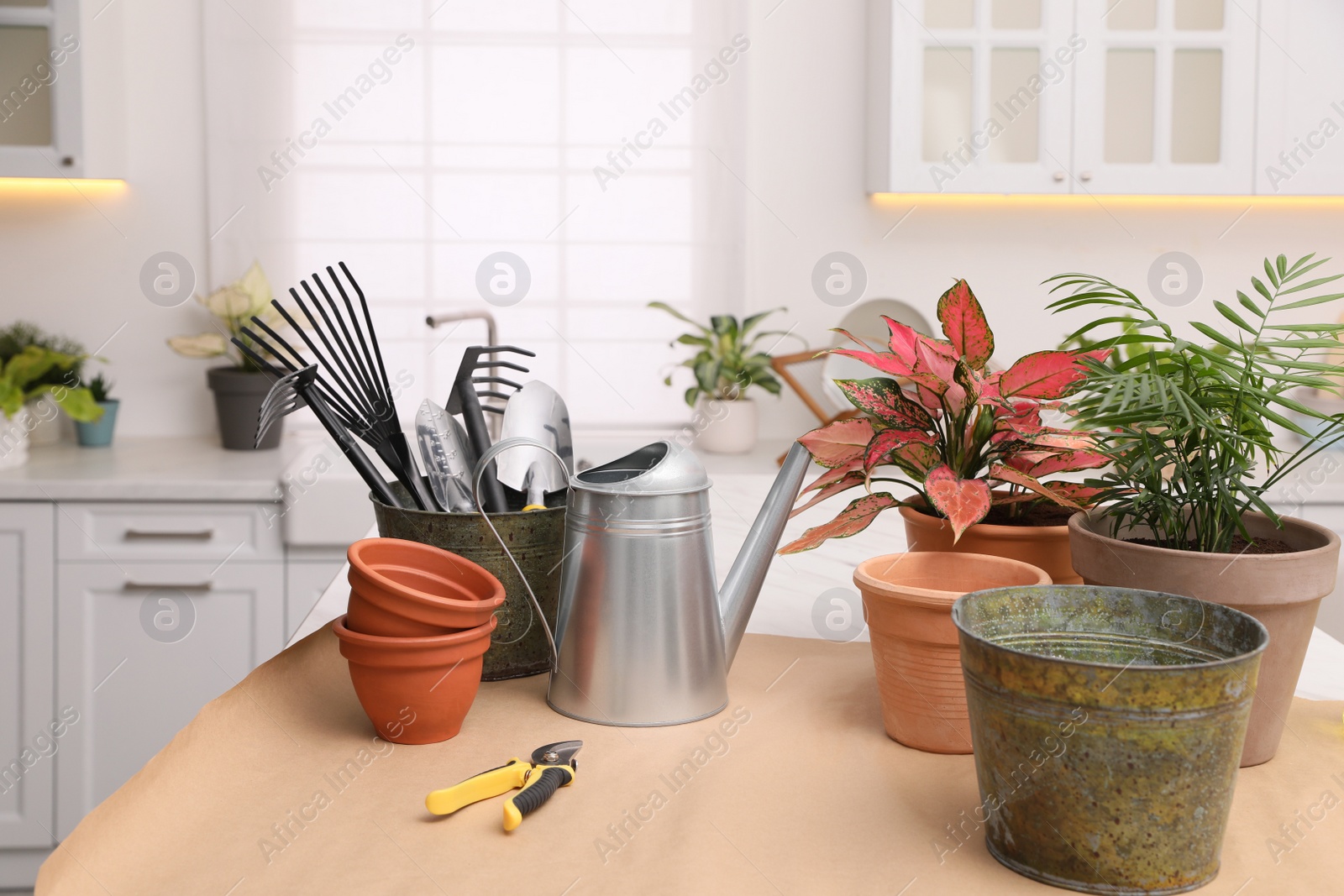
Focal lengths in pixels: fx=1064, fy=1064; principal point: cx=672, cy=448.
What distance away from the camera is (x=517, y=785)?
67 cm

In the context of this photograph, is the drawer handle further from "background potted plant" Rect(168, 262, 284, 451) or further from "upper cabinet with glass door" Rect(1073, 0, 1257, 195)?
"upper cabinet with glass door" Rect(1073, 0, 1257, 195)

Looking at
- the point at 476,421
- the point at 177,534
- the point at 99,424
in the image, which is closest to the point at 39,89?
the point at 99,424

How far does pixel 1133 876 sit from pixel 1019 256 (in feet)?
7.81

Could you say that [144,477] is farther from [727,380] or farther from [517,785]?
[517,785]

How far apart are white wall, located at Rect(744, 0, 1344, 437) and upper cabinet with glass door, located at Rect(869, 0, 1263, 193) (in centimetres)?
28

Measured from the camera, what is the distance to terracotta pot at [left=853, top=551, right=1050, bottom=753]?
703 millimetres

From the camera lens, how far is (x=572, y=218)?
2.69 metres

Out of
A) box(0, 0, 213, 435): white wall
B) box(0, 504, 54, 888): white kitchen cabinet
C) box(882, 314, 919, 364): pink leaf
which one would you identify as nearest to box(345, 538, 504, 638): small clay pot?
box(882, 314, 919, 364): pink leaf

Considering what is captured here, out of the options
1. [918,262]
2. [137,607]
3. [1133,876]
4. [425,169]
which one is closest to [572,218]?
[425,169]

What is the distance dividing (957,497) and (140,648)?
1.99 metres

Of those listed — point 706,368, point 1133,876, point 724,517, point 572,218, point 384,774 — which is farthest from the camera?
point 572,218

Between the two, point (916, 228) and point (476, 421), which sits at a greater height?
point (916, 228)

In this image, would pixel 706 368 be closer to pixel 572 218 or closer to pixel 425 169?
pixel 572 218

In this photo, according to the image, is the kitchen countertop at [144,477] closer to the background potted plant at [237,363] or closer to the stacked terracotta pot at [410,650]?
the background potted plant at [237,363]
